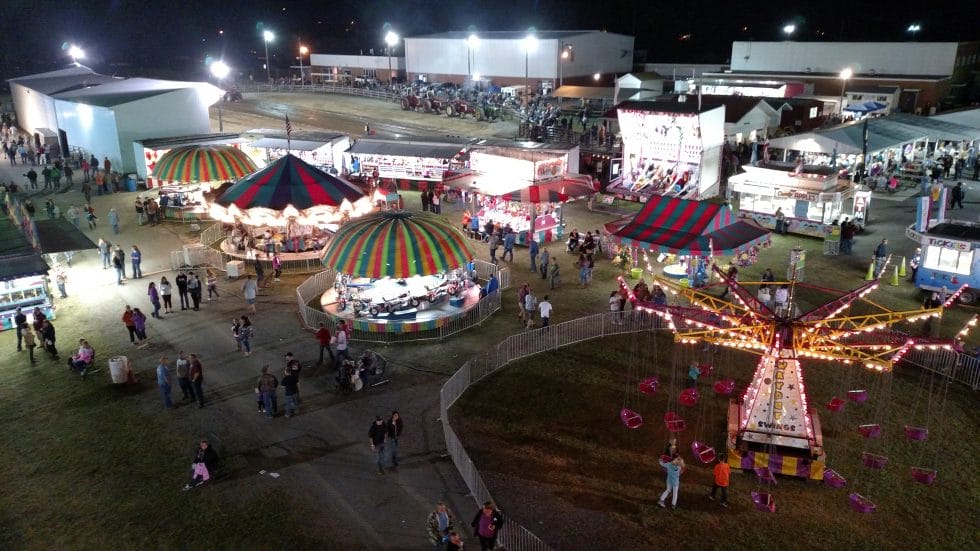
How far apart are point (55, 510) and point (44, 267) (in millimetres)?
9605

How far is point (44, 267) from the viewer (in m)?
19.7

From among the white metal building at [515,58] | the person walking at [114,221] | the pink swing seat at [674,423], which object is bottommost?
the pink swing seat at [674,423]

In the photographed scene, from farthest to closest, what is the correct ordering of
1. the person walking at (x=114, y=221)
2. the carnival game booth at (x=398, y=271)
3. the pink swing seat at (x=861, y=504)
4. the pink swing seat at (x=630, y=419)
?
the person walking at (x=114, y=221) < the carnival game booth at (x=398, y=271) < the pink swing seat at (x=630, y=419) < the pink swing seat at (x=861, y=504)

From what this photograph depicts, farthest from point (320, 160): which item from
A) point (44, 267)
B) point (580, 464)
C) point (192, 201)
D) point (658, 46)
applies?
point (658, 46)

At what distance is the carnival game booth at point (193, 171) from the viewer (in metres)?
30.9

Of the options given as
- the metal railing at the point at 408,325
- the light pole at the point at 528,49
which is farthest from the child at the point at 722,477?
the light pole at the point at 528,49

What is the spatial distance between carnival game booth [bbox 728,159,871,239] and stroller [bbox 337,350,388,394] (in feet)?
60.9

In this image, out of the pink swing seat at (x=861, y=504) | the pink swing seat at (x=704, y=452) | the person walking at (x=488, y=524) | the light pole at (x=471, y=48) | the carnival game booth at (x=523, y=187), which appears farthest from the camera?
the light pole at (x=471, y=48)

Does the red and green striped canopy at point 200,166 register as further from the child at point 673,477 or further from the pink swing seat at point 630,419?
the child at point 673,477

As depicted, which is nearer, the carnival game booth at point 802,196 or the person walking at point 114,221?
the carnival game booth at point 802,196

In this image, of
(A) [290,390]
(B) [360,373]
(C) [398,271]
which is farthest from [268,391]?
(C) [398,271]

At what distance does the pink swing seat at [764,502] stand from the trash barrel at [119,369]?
14016 millimetres

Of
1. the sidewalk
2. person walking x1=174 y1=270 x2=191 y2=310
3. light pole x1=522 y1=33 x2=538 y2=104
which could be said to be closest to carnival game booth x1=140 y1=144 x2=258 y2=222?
the sidewalk

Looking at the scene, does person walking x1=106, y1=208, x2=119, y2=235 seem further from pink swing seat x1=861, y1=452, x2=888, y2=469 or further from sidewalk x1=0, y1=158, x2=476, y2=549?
pink swing seat x1=861, y1=452, x2=888, y2=469
